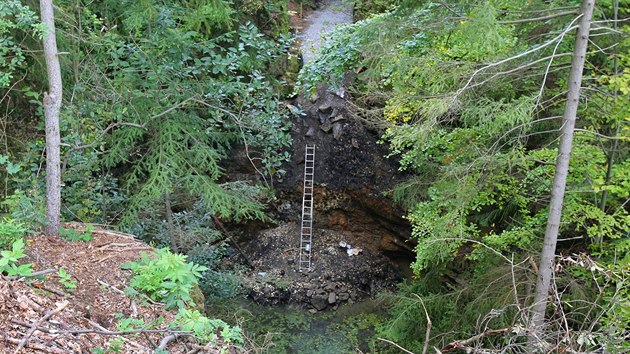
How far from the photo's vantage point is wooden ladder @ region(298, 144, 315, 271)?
11664 mm

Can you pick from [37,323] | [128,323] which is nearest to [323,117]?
[128,323]

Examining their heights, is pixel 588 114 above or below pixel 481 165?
above

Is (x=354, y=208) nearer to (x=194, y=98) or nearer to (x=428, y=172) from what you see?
(x=428, y=172)

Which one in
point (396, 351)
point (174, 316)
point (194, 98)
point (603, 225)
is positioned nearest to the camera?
point (174, 316)

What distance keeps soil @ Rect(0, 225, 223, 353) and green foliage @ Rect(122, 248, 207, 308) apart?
4.1 inches

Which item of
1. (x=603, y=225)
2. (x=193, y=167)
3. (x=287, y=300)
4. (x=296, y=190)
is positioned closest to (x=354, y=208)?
A: (x=296, y=190)

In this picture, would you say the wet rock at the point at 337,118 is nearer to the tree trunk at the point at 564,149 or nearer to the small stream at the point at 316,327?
the small stream at the point at 316,327

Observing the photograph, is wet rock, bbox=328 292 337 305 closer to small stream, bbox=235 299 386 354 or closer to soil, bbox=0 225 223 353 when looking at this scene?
small stream, bbox=235 299 386 354

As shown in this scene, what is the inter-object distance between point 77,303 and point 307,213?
8753 mm

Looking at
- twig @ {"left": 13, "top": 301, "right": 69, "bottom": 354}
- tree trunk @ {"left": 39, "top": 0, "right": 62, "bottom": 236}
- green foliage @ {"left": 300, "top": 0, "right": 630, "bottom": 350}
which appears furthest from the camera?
green foliage @ {"left": 300, "top": 0, "right": 630, "bottom": 350}

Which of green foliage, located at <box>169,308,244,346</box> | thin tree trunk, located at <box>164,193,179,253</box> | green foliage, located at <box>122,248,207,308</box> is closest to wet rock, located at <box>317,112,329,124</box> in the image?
thin tree trunk, located at <box>164,193,179,253</box>

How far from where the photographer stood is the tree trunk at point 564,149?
4.38 metres

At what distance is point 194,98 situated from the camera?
262 inches

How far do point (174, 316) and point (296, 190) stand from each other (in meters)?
8.55
